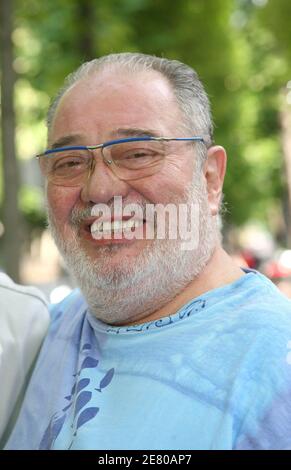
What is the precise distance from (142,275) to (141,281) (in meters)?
0.02

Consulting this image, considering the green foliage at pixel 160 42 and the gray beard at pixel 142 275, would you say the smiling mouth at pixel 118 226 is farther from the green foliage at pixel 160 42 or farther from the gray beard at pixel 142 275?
the green foliage at pixel 160 42

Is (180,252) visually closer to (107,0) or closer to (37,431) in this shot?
(37,431)

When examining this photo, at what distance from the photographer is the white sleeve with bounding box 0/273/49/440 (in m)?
2.02

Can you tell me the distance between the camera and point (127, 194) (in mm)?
1862

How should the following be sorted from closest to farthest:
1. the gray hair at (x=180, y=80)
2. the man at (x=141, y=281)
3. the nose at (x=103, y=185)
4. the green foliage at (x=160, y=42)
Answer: the man at (x=141, y=281), the nose at (x=103, y=185), the gray hair at (x=180, y=80), the green foliage at (x=160, y=42)

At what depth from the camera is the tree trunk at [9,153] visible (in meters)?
5.25

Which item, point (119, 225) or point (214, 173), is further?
point (214, 173)

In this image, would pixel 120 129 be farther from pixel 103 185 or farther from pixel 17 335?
pixel 17 335

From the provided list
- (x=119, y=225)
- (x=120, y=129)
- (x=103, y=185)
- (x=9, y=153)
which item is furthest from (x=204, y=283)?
(x=9, y=153)

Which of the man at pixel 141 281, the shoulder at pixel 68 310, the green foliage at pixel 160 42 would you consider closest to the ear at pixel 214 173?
the man at pixel 141 281

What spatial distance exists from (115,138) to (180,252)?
1.29 feet

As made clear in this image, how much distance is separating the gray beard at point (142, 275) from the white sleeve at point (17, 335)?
11.4 inches

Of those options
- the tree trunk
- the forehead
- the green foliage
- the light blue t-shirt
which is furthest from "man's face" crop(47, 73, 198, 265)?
the tree trunk

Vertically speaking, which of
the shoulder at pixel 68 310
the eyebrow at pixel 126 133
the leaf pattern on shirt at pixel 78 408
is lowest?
the leaf pattern on shirt at pixel 78 408
